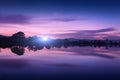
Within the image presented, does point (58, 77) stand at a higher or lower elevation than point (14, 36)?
lower

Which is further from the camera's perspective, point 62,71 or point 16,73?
point 62,71

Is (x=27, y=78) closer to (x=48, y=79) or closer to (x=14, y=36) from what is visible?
(x=48, y=79)

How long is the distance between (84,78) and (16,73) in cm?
615

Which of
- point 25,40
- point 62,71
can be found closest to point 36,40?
point 25,40

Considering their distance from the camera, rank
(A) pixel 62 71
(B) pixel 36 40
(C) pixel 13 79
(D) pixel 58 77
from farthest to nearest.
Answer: (B) pixel 36 40, (A) pixel 62 71, (D) pixel 58 77, (C) pixel 13 79

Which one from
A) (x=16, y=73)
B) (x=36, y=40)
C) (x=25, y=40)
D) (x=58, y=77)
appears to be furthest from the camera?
(x=36, y=40)

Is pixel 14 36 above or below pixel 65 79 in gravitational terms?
above

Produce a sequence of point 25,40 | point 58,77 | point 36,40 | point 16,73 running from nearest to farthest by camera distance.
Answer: point 58,77
point 16,73
point 25,40
point 36,40

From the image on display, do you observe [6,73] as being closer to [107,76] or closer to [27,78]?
[27,78]

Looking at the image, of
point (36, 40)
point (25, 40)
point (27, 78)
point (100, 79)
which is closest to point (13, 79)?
point (27, 78)

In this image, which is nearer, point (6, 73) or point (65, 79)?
point (65, 79)

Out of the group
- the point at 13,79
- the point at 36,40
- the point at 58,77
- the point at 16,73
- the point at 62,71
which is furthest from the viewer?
the point at 36,40

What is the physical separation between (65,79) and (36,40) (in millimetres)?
144056

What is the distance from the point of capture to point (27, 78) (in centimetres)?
1962
